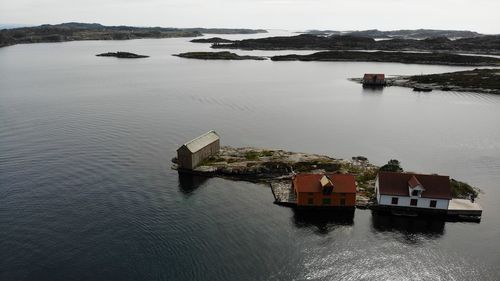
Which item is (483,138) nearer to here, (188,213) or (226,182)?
(226,182)

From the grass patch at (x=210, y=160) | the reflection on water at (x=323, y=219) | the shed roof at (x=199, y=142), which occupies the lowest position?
the reflection on water at (x=323, y=219)

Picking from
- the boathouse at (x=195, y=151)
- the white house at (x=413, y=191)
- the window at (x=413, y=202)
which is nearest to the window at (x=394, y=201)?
the white house at (x=413, y=191)

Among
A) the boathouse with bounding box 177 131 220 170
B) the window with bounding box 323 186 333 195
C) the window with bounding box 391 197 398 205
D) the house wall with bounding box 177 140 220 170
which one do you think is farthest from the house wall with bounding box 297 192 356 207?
the boathouse with bounding box 177 131 220 170

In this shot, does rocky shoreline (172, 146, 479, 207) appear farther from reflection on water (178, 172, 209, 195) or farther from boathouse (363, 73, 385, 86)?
boathouse (363, 73, 385, 86)

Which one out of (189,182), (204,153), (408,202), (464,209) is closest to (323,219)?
(408,202)

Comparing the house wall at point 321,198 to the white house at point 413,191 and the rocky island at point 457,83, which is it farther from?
the rocky island at point 457,83

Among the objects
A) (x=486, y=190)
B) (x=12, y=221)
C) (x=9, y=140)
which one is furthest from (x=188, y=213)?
(x=9, y=140)
